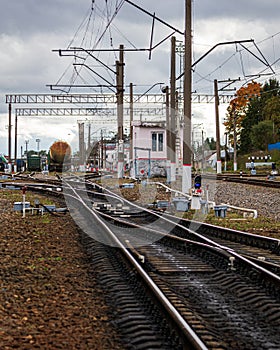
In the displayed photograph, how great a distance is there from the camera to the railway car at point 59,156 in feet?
208

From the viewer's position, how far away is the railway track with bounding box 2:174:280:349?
19.4 feet

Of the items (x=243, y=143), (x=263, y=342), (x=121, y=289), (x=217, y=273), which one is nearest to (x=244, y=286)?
(x=217, y=273)

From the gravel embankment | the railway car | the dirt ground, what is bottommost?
the dirt ground

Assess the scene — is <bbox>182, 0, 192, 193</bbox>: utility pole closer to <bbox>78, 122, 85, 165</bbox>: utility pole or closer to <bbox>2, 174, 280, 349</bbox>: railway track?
<bbox>2, 174, 280, 349</bbox>: railway track

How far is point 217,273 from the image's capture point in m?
9.20

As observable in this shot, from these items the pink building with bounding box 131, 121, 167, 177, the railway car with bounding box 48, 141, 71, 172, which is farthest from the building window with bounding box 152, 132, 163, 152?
the railway car with bounding box 48, 141, 71, 172

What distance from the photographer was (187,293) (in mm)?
7914

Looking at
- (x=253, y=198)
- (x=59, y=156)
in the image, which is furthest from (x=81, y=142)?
(x=253, y=198)

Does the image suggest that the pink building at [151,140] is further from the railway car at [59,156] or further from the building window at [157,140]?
the railway car at [59,156]

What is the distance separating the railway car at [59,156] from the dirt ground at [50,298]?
50767 millimetres

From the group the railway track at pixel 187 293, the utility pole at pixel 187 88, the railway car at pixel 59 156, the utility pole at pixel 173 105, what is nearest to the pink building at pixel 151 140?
the railway car at pixel 59 156

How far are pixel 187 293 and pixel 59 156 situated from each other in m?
56.8

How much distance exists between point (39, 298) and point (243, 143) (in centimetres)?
8694

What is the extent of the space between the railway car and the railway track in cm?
5101
